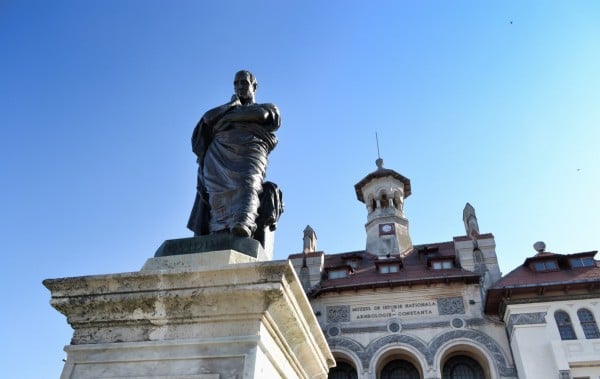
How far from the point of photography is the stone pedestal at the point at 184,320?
3.01 m

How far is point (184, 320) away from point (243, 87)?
273cm

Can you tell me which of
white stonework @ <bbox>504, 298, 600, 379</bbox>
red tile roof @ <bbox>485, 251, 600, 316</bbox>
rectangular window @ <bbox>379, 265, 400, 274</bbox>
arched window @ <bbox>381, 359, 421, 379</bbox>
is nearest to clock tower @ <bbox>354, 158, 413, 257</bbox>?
rectangular window @ <bbox>379, 265, 400, 274</bbox>

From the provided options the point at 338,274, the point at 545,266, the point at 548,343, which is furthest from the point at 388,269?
the point at 548,343

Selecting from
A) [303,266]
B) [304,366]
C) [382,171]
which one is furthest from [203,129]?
[382,171]

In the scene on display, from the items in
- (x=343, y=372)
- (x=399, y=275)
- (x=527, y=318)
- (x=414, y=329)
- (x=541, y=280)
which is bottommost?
(x=343, y=372)

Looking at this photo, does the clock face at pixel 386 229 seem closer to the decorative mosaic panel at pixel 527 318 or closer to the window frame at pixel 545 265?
the window frame at pixel 545 265

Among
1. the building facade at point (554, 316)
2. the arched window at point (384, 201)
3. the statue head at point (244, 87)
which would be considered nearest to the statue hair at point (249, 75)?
the statue head at point (244, 87)

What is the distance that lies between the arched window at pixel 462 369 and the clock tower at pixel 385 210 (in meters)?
8.81

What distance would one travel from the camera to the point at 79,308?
3.32 meters

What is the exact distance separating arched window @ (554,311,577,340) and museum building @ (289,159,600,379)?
40mm

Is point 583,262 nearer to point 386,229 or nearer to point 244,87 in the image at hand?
point 386,229

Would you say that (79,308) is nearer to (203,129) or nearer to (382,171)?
(203,129)

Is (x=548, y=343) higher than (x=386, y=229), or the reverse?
(x=386, y=229)

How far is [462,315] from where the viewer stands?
20750 millimetres
